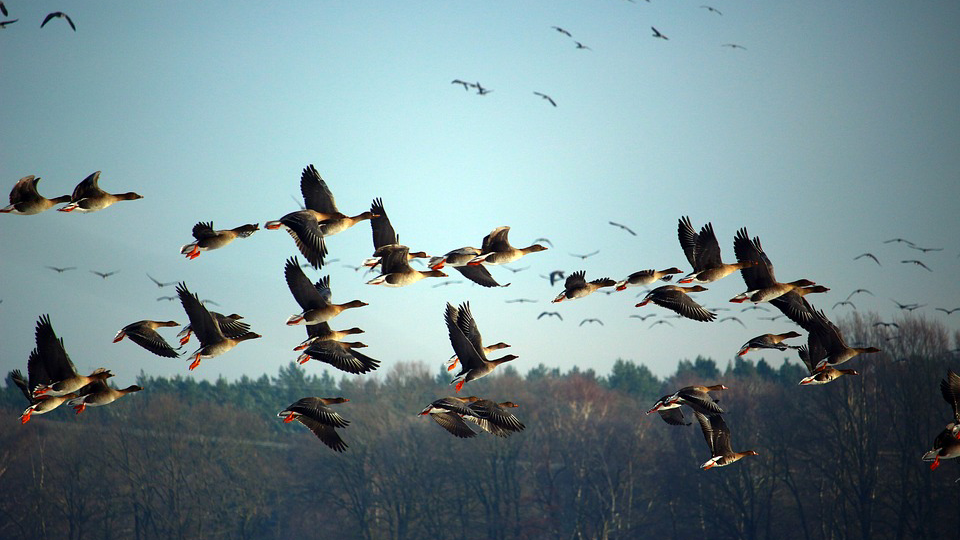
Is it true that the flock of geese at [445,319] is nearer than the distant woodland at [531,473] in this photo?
Yes

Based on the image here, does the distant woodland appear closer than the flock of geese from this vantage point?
No

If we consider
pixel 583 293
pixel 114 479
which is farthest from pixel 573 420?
pixel 583 293

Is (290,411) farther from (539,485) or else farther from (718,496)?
(539,485)

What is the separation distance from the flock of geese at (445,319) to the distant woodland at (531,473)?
167 ft

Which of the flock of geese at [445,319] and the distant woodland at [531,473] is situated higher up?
the flock of geese at [445,319]

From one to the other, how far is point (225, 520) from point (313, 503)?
8.05 meters

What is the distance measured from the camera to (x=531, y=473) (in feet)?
288

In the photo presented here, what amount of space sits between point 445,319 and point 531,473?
7075 cm

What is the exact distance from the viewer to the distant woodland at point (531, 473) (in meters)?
68.4

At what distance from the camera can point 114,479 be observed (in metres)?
90.2

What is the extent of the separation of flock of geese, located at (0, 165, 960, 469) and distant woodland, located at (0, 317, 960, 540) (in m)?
50.9

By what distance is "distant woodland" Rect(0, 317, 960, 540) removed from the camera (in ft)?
224

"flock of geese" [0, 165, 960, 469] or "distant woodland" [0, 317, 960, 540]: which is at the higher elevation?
"flock of geese" [0, 165, 960, 469]

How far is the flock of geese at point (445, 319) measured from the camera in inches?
725
